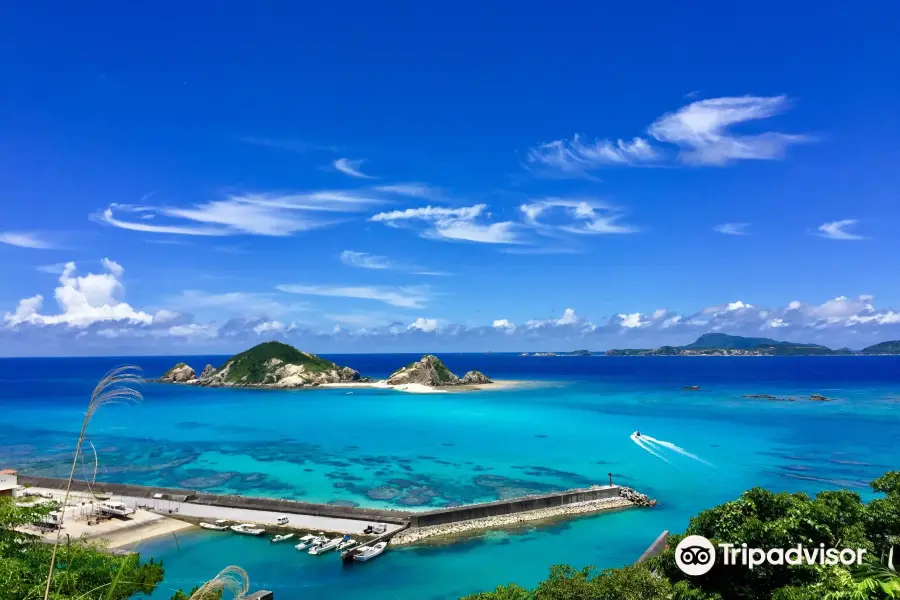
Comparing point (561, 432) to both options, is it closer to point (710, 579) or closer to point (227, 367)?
point (710, 579)

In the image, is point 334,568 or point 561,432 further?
point 561,432

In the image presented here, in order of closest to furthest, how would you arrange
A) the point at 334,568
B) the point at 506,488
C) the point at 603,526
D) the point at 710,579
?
the point at 710,579 → the point at 334,568 → the point at 603,526 → the point at 506,488

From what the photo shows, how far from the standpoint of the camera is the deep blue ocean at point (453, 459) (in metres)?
A: 30.8

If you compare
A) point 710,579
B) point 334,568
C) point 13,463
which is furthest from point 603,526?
point 13,463

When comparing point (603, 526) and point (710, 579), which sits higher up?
point (710, 579)

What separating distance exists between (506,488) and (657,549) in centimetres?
1693

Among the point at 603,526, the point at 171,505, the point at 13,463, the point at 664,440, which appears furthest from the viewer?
the point at 664,440

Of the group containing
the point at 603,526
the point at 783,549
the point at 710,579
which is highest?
the point at 783,549

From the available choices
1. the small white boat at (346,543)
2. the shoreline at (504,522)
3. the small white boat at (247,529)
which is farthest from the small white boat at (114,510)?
the shoreline at (504,522)

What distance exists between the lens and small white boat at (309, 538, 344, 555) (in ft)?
104

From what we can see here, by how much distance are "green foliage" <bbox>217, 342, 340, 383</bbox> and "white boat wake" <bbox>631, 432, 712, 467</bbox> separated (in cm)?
11762

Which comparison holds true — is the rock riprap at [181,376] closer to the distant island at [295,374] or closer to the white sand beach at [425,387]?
the distant island at [295,374]

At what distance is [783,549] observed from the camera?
49.7 feet

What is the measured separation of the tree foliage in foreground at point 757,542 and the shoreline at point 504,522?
18.6 metres
